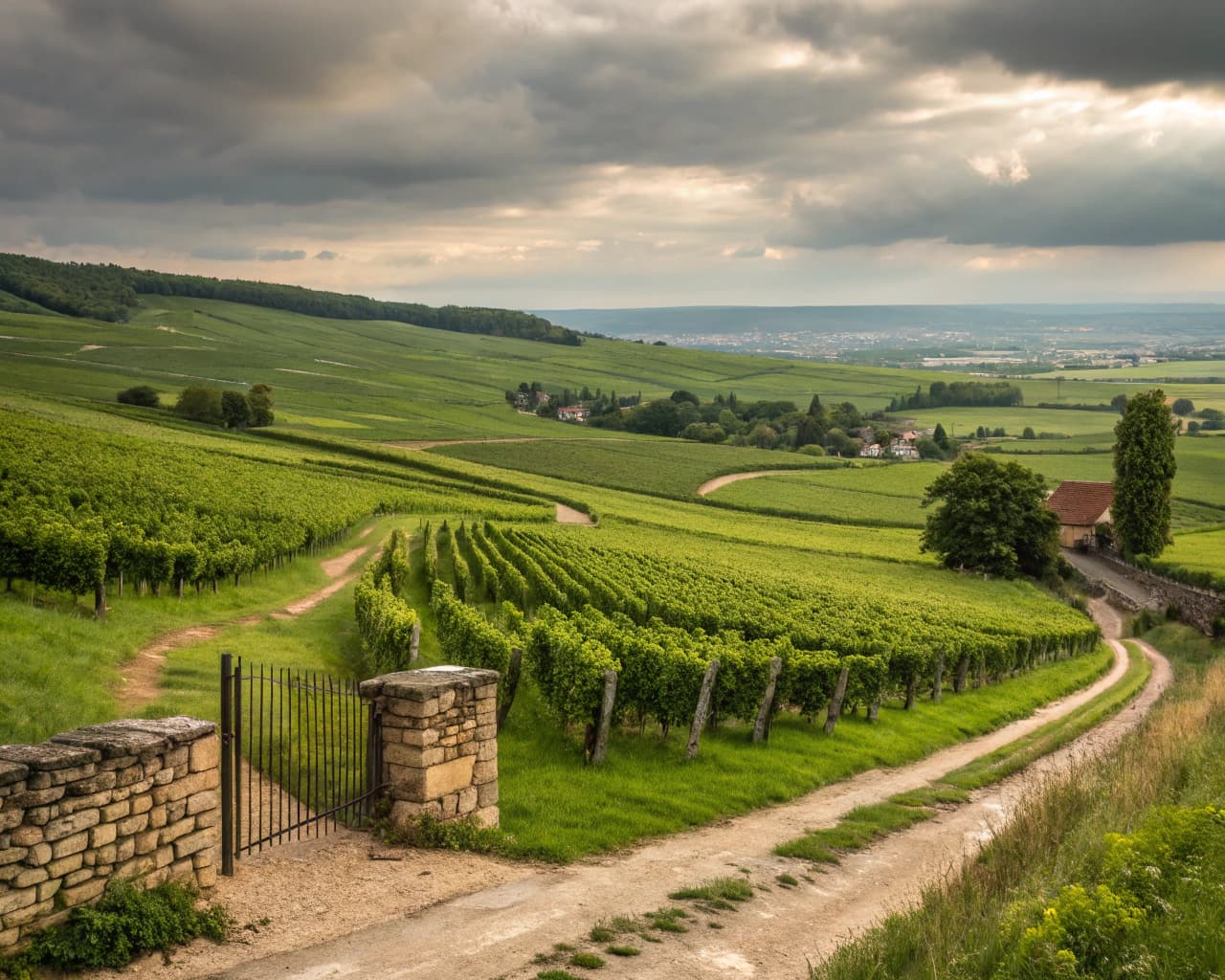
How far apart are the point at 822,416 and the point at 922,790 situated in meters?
146

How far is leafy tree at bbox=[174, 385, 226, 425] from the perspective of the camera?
100 metres

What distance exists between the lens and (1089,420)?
17300 cm

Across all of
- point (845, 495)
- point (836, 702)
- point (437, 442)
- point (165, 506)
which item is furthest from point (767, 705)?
point (437, 442)

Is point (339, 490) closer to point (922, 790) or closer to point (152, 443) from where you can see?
point (152, 443)

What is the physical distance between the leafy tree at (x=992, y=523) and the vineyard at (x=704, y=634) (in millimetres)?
13111

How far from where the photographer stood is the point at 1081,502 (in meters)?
83.2

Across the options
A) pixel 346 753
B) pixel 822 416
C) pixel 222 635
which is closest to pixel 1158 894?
pixel 346 753

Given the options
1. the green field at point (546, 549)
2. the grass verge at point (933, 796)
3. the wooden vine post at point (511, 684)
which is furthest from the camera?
the wooden vine post at point (511, 684)

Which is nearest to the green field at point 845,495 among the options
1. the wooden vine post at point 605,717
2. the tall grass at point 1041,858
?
the wooden vine post at point 605,717

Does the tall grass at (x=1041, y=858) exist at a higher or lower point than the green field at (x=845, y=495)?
higher

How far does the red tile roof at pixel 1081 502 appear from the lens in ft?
266

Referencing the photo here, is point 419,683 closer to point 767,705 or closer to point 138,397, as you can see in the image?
point 767,705

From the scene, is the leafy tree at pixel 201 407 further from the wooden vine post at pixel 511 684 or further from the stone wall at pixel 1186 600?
the wooden vine post at pixel 511 684

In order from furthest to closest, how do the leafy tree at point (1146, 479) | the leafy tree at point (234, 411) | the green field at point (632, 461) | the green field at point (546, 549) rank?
1. the leafy tree at point (234, 411)
2. the green field at point (632, 461)
3. the leafy tree at point (1146, 479)
4. the green field at point (546, 549)
